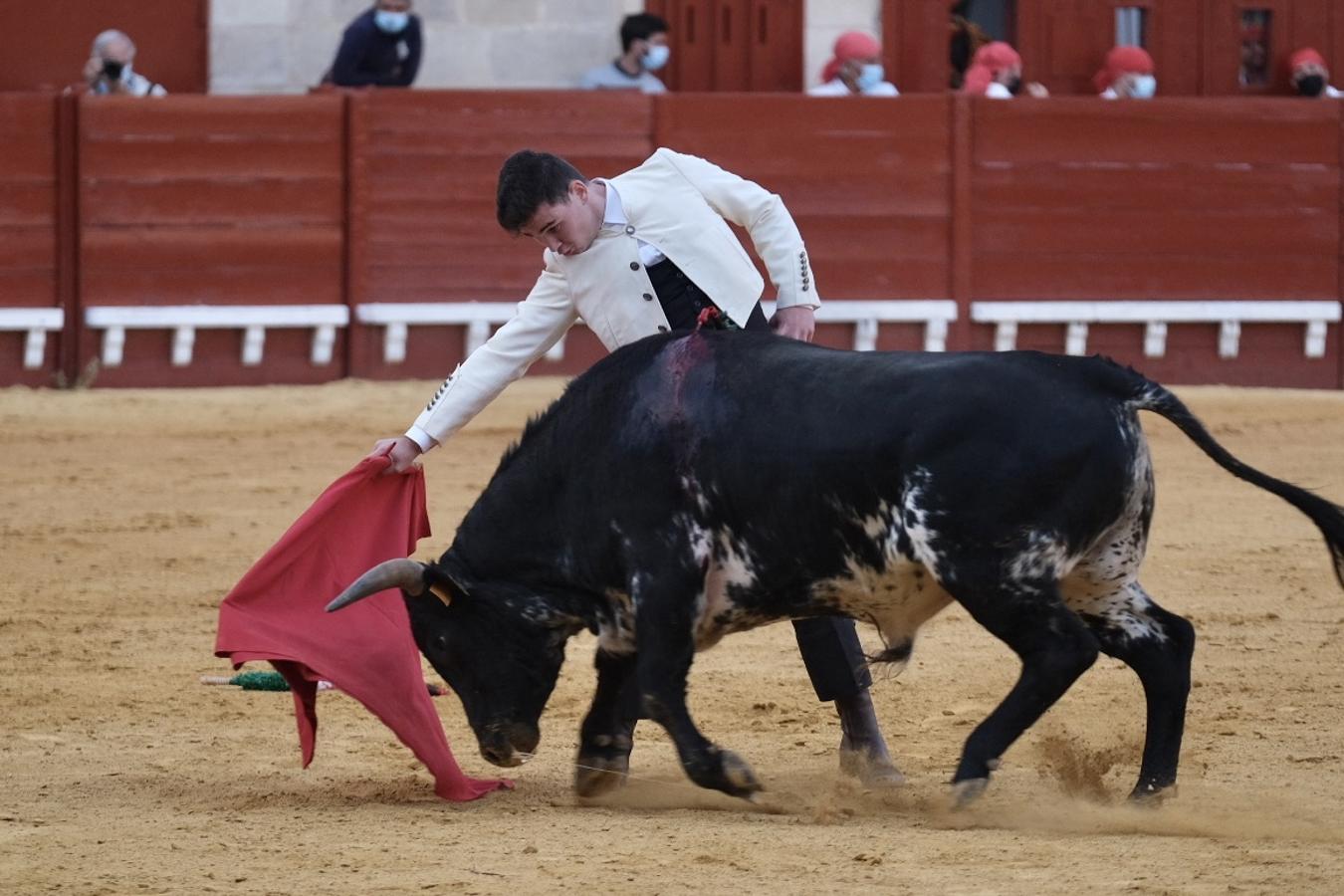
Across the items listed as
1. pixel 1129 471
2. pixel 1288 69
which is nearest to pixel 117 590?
pixel 1129 471

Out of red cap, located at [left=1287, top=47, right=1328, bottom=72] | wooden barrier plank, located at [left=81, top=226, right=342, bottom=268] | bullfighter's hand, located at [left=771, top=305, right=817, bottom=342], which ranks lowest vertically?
wooden barrier plank, located at [left=81, top=226, right=342, bottom=268]

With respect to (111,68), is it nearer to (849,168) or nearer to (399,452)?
(849,168)

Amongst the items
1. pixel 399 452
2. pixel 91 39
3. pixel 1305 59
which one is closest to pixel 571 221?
pixel 399 452

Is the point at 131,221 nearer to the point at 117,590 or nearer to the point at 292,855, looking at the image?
the point at 117,590

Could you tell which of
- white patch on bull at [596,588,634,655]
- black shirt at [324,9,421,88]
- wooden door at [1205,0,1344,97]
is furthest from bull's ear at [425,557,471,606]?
wooden door at [1205,0,1344,97]

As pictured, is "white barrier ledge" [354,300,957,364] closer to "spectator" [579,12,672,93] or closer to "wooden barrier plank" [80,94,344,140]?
"wooden barrier plank" [80,94,344,140]

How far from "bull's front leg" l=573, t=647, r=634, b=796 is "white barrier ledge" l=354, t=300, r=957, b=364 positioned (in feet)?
19.0

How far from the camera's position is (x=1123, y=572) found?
371 centimetres

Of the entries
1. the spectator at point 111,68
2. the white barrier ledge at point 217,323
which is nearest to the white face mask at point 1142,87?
the white barrier ledge at point 217,323

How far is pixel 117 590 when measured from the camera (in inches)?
236

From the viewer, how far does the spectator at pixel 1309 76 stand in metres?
11.2

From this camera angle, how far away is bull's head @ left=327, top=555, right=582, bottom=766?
3.99 metres

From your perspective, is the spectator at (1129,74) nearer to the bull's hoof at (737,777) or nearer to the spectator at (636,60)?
the spectator at (636,60)

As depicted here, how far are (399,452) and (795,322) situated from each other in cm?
78
